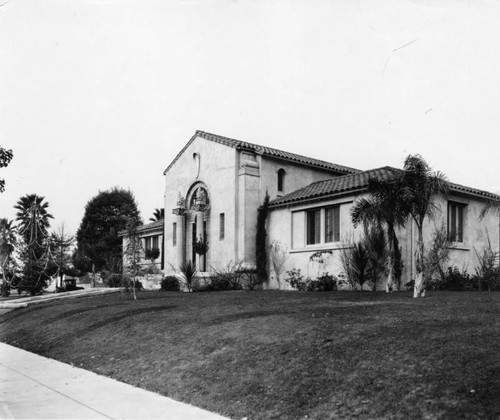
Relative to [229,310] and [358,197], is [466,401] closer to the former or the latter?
[229,310]

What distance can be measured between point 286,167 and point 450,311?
773 inches

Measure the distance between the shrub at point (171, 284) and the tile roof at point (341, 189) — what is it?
6.98 m

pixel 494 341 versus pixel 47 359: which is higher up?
pixel 494 341

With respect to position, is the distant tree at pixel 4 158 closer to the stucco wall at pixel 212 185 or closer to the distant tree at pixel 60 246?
the stucco wall at pixel 212 185

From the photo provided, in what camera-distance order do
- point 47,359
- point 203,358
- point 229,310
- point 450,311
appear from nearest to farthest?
point 203,358 → point 450,311 → point 47,359 → point 229,310

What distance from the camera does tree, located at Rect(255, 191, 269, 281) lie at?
1117 inches

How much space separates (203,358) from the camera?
9711 millimetres

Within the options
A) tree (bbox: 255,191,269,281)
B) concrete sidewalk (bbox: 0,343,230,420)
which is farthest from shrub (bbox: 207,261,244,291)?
concrete sidewalk (bbox: 0,343,230,420)

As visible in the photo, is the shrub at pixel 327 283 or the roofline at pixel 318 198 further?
the shrub at pixel 327 283

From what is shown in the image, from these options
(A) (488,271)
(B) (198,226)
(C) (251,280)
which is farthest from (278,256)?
(A) (488,271)

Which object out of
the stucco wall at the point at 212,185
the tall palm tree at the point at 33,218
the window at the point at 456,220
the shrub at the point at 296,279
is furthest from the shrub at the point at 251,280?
the tall palm tree at the point at 33,218

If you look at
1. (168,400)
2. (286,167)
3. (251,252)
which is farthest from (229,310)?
(286,167)

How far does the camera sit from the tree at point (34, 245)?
44719 millimetres

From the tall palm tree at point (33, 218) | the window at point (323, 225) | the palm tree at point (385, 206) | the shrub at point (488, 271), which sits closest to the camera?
the palm tree at point (385, 206)
